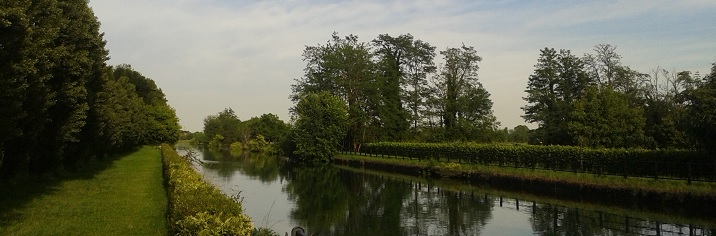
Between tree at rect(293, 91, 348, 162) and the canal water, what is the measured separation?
23.3 meters

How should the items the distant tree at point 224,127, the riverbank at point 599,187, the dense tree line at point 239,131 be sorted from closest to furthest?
the riverbank at point 599,187 < the dense tree line at point 239,131 < the distant tree at point 224,127

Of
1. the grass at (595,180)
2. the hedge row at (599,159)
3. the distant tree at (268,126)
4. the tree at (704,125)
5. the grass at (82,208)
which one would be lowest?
the grass at (82,208)

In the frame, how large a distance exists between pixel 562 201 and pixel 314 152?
32.5m

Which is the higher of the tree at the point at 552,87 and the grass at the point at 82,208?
the tree at the point at 552,87

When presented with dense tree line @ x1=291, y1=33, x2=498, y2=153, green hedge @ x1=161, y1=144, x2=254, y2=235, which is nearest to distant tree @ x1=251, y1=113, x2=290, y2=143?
dense tree line @ x1=291, y1=33, x2=498, y2=153

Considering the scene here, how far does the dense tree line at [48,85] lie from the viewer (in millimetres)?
8305

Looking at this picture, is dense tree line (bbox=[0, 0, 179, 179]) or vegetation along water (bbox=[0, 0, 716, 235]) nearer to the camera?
dense tree line (bbox=[0, 0, 179, 179])

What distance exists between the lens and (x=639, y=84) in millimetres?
44344

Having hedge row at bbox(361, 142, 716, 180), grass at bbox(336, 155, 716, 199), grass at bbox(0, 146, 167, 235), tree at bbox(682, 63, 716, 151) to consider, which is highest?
tree at bbox(682, 63, 716, 151)

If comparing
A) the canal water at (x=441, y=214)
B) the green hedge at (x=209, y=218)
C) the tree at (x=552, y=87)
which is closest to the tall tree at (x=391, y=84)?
the tree at (x=552, y=87)

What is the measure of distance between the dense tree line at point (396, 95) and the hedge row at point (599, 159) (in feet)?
61.5

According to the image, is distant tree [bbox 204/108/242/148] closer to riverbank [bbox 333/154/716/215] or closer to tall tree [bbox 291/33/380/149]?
tall tree [bbox 291/33/380/149]

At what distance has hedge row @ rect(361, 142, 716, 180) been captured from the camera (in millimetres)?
18516

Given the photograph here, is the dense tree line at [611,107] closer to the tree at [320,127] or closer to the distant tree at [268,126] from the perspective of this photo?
the tree at [320,127]
